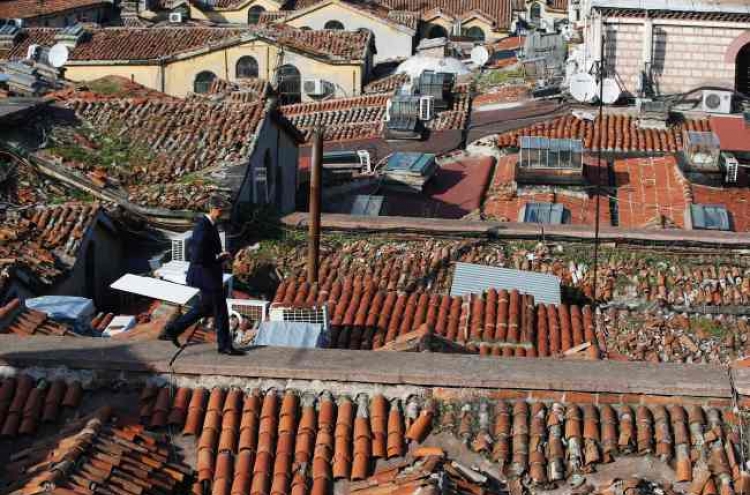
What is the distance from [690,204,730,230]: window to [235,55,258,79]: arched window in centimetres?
2439

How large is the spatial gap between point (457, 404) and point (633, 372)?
1541 millimetres

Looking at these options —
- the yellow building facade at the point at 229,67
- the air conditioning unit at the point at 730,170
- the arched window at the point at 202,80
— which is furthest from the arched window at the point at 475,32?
the air conditioning unit at the point at 730,170

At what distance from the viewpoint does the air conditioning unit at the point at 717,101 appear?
36.2 m

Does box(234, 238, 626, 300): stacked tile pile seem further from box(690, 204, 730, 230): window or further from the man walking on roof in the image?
the man walking on roof

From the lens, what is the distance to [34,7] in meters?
65.7

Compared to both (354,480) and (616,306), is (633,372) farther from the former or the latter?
(616,306)

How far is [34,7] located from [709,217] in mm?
47739

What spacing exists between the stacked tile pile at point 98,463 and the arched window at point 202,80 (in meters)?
38.1

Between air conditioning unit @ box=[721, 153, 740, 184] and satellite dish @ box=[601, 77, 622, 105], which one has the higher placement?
satellite dish @ box=[601, 77, 622, 105]

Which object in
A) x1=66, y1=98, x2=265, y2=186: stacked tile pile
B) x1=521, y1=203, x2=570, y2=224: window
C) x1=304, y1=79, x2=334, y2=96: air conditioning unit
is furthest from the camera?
x1=304, y1=79, x2=334, y2=96: air conditioning unit

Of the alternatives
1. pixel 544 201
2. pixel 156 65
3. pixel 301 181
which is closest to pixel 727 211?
pixel 544 201

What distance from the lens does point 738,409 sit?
10.5 m

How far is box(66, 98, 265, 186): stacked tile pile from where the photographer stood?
944 inches

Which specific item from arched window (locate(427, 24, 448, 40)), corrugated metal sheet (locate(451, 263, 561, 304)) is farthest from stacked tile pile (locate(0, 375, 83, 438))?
arched window (locate(427, 24, 448, 40))
